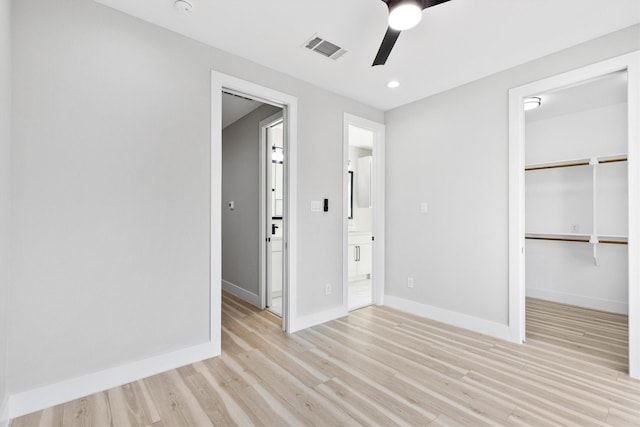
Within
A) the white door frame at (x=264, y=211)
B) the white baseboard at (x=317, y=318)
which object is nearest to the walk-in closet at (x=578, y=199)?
the white baseboard at (x=317, y=318)

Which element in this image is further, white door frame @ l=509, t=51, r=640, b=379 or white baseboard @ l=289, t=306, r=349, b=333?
white baseboard @ l=289, t=306, r=349, b=333

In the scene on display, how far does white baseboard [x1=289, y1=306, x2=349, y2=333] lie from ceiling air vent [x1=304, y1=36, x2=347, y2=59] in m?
2.52

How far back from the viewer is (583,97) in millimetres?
3355

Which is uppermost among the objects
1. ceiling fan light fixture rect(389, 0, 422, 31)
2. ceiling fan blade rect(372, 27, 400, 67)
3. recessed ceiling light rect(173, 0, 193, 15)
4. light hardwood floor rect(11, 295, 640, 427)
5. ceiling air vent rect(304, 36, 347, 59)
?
ceiling air vent rect(304, 36, 347, 59)

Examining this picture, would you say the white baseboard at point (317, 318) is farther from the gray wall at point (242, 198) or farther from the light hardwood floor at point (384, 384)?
the gray wall at point (242, 198)

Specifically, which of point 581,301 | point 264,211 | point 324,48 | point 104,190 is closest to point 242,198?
point 264,211

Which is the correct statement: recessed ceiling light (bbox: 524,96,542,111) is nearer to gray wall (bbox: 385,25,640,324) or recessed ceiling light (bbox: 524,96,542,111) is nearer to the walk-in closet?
the walk-in closet

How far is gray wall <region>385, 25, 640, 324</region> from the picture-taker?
9.53 ft

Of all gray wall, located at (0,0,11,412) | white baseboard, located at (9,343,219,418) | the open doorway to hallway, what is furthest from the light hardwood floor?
the open doorway to hallway

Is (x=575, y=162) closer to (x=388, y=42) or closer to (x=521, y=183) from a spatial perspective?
(x=521, y=183)

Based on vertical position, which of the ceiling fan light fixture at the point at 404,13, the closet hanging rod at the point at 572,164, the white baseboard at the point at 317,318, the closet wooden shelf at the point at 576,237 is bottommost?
the white baseboard at the point at 317,318

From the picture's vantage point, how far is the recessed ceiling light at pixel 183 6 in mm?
1962

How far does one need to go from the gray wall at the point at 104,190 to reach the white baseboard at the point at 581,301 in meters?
4.43

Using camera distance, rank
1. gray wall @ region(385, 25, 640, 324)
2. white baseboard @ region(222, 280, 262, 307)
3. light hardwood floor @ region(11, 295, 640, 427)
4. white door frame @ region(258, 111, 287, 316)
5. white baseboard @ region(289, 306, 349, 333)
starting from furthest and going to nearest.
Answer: white baseboard @ region(222, 280, 262, 307) → white door frame @ region(258, 111, 287, 316) → white baseboard @ region(289, 306, 349, 333) → gray wall @ region(385, 25, 640, 324) → light hardwood floor @ region(11, 295, 640, 427)
